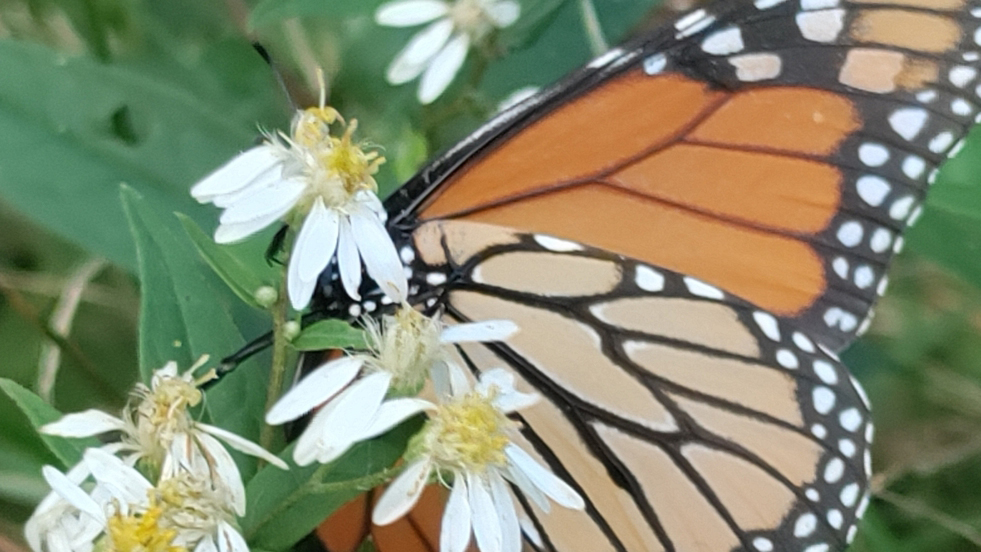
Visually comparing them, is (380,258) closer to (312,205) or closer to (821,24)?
(312,205)

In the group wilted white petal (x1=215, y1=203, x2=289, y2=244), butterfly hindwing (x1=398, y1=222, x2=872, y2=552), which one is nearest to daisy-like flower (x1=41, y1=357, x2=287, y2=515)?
wilted white petal (x1=215, y1=203, x2=289, y2=244)

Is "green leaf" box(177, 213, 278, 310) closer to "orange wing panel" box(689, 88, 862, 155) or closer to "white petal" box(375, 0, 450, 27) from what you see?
"orange wing panel" box(689, 88, 862, 155)

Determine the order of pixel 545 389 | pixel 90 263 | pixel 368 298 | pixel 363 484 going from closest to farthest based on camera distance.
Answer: pixel 363 484 < pixel 368 298 < pixel 545 389 < pixel 90 263

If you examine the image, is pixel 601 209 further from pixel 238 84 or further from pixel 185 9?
pixel 185 9

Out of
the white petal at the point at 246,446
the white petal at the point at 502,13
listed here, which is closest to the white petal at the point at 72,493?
the white petal at the point at 246,446

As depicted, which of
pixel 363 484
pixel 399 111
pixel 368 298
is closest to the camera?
pixel 363 484

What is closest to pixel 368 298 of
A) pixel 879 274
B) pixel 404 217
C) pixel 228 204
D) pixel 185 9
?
pixel 404 217

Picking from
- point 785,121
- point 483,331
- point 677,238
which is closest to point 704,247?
point 677,238

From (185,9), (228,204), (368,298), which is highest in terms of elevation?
(185,9)
